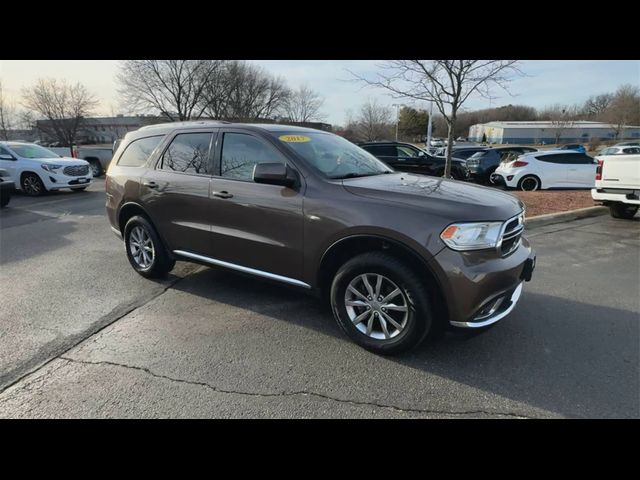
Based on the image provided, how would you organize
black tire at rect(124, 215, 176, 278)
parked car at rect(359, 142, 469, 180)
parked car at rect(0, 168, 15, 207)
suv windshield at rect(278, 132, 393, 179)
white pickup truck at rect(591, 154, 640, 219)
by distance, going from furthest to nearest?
parked car at rect(359, 142, 469, 180) < parked car at rect(0, 168, 15, 207) < white pickup truck at rect(591, 154, 640, 219) < black tire at rect(124, 215, 176, 278) < suv windshield at rect(278, 132, 393, 179)

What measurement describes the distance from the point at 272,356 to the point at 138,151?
324 cm

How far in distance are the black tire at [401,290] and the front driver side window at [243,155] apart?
126 cm

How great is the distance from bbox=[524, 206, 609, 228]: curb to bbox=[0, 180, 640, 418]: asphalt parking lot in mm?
2781

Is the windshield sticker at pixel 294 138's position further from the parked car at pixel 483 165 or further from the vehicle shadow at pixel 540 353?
the parked car at pixel 483 165

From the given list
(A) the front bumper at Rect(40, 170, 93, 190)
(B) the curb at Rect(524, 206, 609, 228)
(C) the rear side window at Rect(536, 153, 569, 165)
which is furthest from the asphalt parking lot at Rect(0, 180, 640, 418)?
(C) the rear side window at Rect(536, 153, 569, 165)

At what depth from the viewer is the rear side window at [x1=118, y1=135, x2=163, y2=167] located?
4.49 m

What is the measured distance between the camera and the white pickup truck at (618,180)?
22.6 ft

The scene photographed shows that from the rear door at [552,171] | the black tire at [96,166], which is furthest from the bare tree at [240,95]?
the rear door at [552,171]

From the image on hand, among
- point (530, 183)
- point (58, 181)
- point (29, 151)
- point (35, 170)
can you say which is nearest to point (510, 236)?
point (530, 183)

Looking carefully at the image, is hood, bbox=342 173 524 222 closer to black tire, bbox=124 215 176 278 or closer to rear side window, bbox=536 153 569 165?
black tire, bbox=124 215 176 278

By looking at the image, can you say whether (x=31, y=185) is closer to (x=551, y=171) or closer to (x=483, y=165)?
(x=483, y=165)

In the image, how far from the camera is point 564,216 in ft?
26.5
